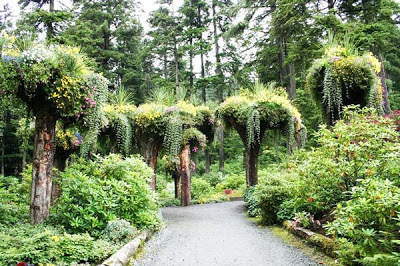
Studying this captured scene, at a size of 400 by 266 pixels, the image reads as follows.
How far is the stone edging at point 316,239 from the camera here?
446 cm

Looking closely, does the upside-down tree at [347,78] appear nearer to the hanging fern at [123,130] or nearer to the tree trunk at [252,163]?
the tree trunk at [252,163]

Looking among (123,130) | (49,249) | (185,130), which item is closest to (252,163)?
(185,130)

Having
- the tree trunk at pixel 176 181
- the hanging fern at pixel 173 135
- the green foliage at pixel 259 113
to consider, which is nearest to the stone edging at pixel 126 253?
the hanging fern at pixel 173 135

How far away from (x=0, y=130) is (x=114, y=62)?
9.81 m

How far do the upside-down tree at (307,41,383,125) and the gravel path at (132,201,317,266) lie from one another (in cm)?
322

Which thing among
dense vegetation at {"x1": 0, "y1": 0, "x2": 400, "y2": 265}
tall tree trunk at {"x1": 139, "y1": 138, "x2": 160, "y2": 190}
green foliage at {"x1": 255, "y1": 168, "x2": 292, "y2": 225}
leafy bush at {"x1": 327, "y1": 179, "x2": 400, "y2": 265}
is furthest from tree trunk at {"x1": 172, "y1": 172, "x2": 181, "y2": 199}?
leafy bush at {"x1": 327, "y1": 179, "x2": 400, "y2": 265}

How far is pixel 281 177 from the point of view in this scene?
793 cm

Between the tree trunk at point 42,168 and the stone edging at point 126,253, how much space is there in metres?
1.88

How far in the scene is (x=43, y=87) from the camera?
5.52 meters

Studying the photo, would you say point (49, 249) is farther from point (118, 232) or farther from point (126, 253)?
point (118, 232)

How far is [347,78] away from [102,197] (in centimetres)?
573

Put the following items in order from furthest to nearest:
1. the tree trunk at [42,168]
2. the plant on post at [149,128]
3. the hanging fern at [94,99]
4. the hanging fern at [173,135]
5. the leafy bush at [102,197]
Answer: the hanging fern at [173,135] → the plant on post at [149,128] → the hanging fern at [94,99] → the tree trunk at [42,168] → the leafy bush at [102,197]

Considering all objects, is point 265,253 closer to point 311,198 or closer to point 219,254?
point 219,254

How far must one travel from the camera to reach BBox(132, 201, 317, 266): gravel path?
186 inches
